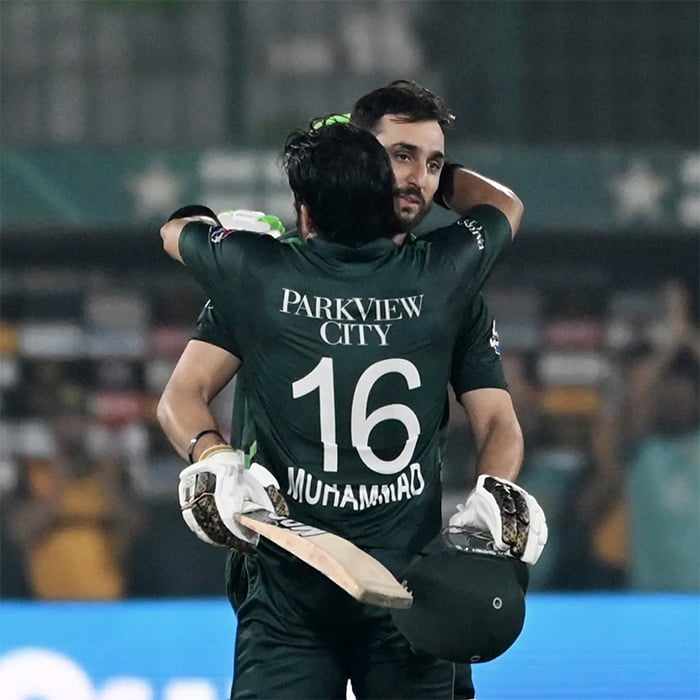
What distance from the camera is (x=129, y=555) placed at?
10180mm

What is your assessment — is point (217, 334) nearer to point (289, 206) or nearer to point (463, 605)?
point (463, 605)

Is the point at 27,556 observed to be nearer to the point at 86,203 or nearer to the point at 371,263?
the point at 86,203

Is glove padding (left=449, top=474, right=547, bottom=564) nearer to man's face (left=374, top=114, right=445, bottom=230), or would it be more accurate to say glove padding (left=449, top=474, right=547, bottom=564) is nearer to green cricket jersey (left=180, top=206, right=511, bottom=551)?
green cricket jersey (left=180, top=206, right=511, bottom=551)

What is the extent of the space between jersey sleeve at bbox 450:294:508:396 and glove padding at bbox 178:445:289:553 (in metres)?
0.58

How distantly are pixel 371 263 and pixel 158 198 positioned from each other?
6.68 meters

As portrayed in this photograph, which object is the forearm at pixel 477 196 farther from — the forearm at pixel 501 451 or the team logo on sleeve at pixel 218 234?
the team logo on sleeve at pixel 218 234

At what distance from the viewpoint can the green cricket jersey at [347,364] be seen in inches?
156

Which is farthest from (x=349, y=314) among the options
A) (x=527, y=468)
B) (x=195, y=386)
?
(x=527, y=468)

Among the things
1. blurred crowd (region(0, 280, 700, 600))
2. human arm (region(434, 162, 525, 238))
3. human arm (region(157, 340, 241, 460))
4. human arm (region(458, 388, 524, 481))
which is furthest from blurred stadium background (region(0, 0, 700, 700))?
human arm (region(157, 340, 241, 460))

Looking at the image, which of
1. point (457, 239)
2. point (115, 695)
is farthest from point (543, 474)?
point (457, 239)

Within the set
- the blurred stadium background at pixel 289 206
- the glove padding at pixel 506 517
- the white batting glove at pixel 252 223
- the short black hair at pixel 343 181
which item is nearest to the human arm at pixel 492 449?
the glove padding at pixel 506 517

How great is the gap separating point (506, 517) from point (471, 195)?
874 mm

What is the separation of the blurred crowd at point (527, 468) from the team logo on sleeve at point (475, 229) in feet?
18.2

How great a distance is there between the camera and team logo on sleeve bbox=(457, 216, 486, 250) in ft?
13.6
